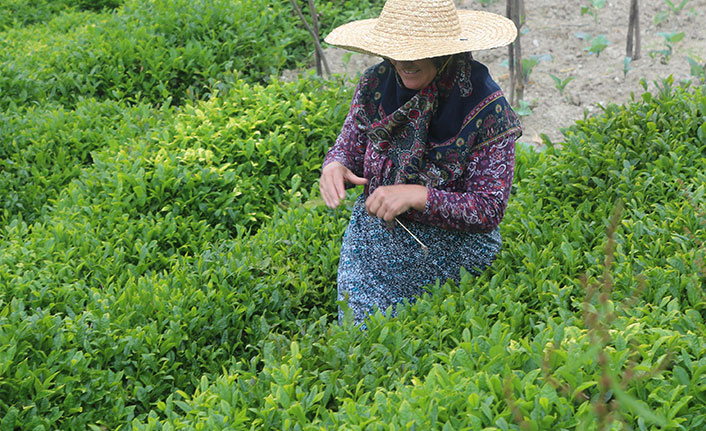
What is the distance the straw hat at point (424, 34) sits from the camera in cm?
255

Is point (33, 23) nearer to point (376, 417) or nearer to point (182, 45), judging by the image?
point (182, 45)

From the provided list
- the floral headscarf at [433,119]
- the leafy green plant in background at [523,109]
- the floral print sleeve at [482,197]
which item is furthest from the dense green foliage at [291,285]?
the leafy green plant in background at [523,109]

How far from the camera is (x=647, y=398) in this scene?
198cm

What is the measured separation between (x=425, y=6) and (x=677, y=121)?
1609 millimetres

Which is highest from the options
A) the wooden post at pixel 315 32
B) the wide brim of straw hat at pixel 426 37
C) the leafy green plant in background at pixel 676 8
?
the wide brim of straw hat at pixel 426 37

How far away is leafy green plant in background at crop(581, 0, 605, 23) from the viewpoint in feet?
19.8

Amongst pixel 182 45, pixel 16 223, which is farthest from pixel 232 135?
pixel 182 45

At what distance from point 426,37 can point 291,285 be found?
139cm

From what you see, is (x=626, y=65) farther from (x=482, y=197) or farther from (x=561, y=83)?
(x=482, y=197)

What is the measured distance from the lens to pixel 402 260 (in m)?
2.97

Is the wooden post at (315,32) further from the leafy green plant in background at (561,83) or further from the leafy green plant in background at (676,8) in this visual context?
the leafy green plant in background at (676,8)

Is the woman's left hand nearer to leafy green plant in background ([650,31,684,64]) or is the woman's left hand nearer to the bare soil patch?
the bare soil patch

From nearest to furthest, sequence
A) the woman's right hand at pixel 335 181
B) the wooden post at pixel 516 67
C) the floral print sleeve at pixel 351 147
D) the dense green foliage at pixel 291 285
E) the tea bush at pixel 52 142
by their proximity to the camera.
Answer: the dense green foliage at pixel 291 285 < the woman's right hand at pixel 335 181 < the floral print sleeve at pixel 351 147 < the tea bush at pixel 52 142 < the wooden post at pixel 516 67

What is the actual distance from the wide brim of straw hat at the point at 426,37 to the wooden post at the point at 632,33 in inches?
108
